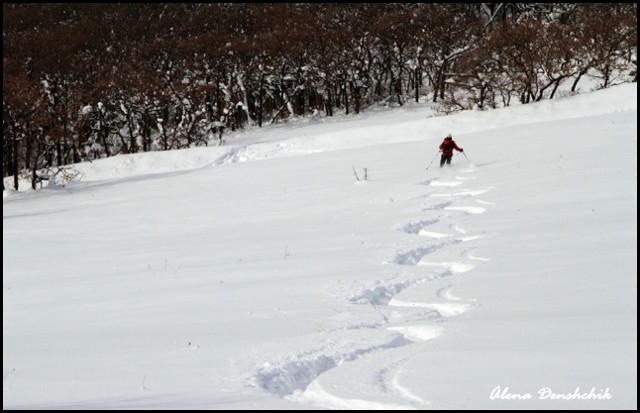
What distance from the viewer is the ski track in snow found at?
13.4 ft

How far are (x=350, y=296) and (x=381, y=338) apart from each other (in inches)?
66.6

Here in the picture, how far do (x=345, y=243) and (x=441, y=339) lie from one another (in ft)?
17.9

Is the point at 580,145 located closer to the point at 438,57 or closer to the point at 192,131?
the point at 192,131

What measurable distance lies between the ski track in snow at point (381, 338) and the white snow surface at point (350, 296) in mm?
21

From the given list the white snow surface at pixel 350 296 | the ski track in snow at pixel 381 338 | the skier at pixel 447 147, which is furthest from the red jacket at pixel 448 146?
the ski track in snow at pixel 381 338

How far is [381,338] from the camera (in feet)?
17.4

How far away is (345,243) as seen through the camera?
411 inches

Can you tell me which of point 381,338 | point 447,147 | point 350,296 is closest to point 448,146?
point 447,147

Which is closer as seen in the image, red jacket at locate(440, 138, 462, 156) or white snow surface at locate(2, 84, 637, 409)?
white snow surface at locate(2, 84, 637, 409)

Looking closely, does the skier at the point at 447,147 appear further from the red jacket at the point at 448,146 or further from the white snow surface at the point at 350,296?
the white snow surface at the point at 350,296

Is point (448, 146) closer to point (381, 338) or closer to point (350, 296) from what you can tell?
point (350, 296)

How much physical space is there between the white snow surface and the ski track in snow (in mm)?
21


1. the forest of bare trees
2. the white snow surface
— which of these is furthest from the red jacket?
the forest of bare trees

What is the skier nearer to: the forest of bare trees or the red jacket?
the red jacket
